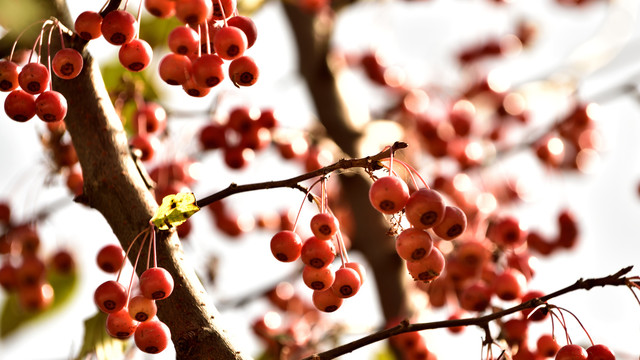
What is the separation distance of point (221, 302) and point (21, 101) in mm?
2129

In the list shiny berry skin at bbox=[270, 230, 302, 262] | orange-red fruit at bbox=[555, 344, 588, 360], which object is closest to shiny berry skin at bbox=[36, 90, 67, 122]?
shiny berry skin at bbox=[270, 230, 302, 262]

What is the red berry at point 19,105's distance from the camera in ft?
6.31

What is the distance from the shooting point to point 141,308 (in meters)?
1.76

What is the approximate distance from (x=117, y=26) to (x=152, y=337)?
0.77 meters

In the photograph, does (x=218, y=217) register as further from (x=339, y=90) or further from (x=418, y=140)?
(x=418, y=140)

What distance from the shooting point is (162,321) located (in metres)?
1.85

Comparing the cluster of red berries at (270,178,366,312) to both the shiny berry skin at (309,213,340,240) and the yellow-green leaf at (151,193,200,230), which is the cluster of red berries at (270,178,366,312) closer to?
the shiny berry skin at (309,213,340,240)

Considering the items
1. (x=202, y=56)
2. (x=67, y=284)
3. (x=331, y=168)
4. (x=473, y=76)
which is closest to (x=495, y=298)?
(x=331, y=168)

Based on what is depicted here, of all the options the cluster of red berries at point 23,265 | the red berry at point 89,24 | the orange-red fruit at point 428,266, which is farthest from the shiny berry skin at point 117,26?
the cluster of red berries at point 23,265

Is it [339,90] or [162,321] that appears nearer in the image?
[162,321]

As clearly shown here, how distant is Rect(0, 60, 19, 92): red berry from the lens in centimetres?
193

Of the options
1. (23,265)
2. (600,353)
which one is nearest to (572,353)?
(600,353)

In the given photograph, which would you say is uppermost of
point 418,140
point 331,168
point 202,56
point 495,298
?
point 418,140

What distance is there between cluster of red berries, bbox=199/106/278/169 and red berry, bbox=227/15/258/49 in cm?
128
